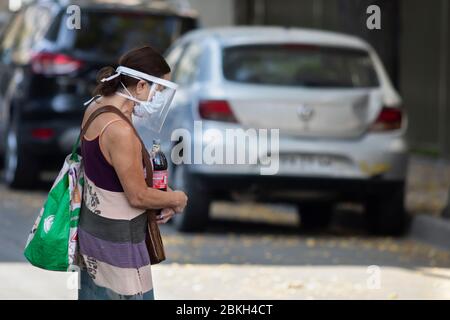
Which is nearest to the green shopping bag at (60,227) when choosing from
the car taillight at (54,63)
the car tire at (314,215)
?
the car tire at (314,215)

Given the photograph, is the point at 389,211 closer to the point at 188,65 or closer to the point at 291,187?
the point at 291,187

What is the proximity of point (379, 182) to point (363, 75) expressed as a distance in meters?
1.00

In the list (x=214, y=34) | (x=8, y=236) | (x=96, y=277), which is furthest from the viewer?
(x=214, y=34)

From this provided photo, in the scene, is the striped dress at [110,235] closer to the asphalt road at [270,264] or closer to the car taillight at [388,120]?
the asphalt road at [270,264]

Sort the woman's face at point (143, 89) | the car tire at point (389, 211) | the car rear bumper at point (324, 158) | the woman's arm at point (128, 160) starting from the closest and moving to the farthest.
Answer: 1. the woman's arm at point (128, 160)
2. the woman's face at point (143, 89)
3. the car rear bumper at point (324, 158)
4. the car tire at point (389, 211)

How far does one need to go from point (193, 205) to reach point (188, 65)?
150 centimetres

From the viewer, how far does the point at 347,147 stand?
466 inches

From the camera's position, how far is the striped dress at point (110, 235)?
17.3ft

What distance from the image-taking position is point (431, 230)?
39.9 ft

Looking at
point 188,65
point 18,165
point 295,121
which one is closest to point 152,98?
point 295,121

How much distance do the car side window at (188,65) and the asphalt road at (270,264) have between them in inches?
51.6

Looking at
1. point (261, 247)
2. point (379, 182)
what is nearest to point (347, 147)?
point (379, 182)

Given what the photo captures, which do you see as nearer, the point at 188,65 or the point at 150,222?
the point at 150,222

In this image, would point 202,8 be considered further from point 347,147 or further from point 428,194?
point 347,147
